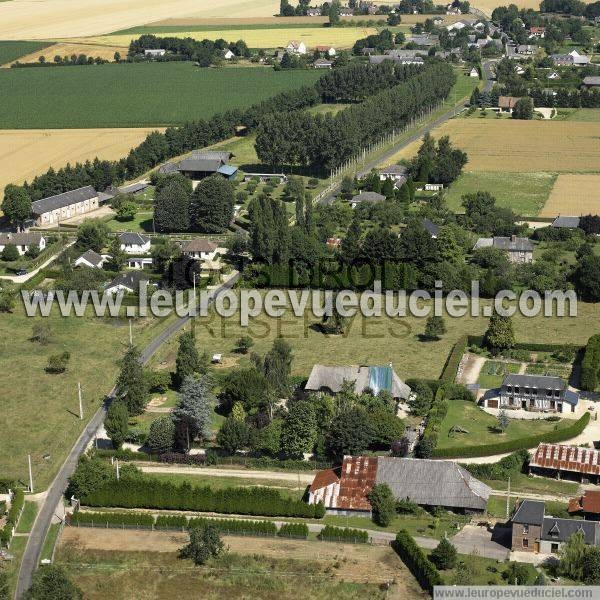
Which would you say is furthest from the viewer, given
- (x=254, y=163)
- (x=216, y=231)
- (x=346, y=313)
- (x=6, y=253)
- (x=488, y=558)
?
(x=254, y=163)

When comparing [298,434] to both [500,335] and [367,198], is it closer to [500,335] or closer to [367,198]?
[500,335]

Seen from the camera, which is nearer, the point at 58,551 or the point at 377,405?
the point at 58,551

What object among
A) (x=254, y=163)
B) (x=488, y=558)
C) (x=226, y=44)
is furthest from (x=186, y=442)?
(x=226, y=44)

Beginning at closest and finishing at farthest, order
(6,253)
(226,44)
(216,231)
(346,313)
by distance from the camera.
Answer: (346,313)
(6,253)
(216,231)
(226,44)

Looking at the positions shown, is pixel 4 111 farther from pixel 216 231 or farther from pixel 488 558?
pixel 488 558

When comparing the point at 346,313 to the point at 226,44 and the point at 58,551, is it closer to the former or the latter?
the point at 58,551

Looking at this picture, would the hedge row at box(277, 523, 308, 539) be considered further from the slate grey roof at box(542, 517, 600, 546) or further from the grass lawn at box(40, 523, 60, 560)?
the slate grey roof at box(542, 517, 600, 546)

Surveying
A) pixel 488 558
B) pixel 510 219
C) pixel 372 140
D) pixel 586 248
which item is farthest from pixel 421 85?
pixel 488 558

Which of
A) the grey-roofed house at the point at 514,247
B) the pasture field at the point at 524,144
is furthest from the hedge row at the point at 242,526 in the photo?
the pasture field at the point at 524,144
